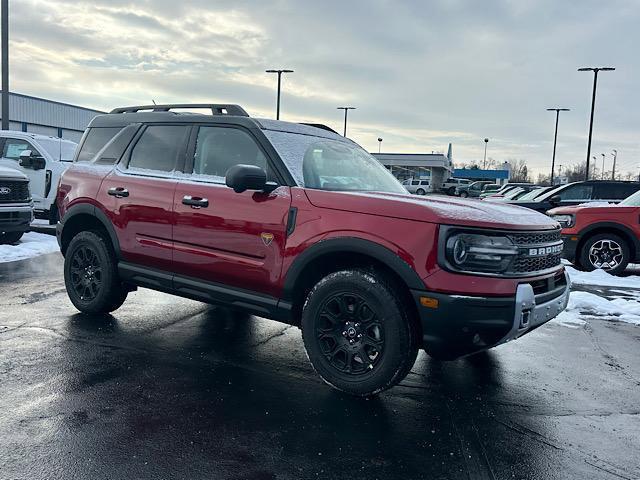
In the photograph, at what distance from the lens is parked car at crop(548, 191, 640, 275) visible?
30.8 ft

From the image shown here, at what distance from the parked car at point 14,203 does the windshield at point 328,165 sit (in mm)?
6958

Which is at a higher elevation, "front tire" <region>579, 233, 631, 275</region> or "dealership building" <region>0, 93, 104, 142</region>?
"dealership building" <region>0, 93, 104, 142</region>

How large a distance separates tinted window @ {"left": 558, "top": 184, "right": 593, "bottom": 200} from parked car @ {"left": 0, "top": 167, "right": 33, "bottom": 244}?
11.0 meters

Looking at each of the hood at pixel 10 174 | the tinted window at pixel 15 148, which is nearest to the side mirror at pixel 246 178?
the hood at pixel 10 174

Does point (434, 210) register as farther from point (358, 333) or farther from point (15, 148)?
point (15, 148)

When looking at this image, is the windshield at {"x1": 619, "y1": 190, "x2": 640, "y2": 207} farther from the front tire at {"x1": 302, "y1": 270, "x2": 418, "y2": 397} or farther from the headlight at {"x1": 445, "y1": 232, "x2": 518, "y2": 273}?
the front tire at {"x1": 302, "y1": 270, "x2": 418, "y2": 397}

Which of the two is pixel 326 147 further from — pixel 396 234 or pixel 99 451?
pixel 99 451

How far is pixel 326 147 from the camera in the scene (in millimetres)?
4762

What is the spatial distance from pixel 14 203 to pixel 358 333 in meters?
8.13

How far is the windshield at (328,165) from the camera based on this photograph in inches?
167

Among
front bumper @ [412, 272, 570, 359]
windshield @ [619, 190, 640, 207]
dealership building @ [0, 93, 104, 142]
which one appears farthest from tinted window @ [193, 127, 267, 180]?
dealership building @ [0, 93, 104, 142]

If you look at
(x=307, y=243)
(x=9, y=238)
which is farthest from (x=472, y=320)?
(x=9, y=238)

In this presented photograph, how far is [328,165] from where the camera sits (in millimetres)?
4531

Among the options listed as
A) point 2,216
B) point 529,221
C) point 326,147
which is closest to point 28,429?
point 326,147
